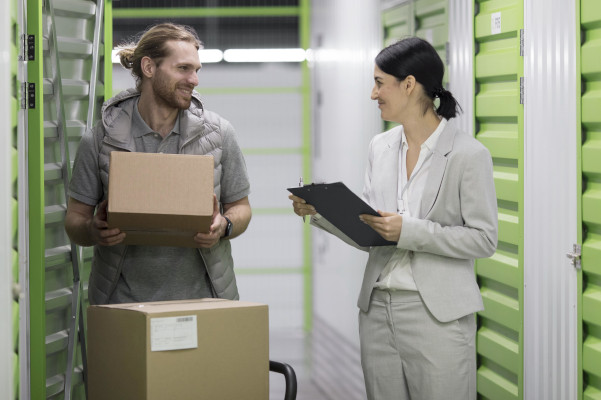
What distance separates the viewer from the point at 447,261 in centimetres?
253

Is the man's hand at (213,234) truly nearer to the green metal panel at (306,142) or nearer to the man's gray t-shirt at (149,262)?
the man's gray t-shirt at (149,262)

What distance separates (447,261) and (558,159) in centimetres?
89

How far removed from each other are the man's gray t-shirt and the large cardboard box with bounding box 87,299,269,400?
535 mm

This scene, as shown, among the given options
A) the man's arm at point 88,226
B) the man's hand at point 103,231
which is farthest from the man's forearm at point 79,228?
the man's hand at point 103,231

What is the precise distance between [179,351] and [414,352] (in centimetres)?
76

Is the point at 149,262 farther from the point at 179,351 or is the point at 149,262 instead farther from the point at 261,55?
the point at 261,55

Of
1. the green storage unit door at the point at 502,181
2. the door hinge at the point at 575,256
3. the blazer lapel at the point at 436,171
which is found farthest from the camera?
the green storage unit door at the point at 502,181

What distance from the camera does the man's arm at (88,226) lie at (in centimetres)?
258

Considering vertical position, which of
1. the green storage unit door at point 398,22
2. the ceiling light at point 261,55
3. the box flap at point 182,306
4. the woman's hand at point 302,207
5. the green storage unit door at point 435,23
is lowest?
the box flap at point 182,306

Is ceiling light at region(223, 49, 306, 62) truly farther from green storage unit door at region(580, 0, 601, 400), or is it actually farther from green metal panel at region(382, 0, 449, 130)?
green storage unit door at region(580, 0, 601, 400)

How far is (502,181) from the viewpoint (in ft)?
12.3

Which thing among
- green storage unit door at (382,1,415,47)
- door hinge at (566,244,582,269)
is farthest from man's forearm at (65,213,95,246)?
green storage unit door at (382,1,415,47)

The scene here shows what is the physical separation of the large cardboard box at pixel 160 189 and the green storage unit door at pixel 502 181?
1.67 metres

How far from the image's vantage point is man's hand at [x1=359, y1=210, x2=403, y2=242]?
243 cm
